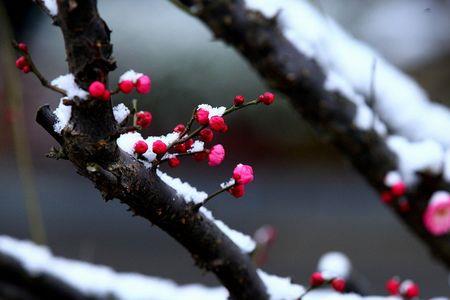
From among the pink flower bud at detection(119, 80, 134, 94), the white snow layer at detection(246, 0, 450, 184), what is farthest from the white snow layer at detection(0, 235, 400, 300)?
the pink flower bud at detection(119, 80, 134, 94)

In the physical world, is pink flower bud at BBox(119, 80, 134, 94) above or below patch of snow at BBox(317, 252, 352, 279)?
below

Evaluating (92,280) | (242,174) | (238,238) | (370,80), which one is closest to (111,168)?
(242,174)

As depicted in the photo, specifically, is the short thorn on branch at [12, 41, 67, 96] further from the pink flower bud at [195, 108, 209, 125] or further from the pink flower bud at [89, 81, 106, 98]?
the pink flower bud at [195, 108, 209, 125]

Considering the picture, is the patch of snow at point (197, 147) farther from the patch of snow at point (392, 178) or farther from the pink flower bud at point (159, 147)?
the patch of snow at point (392, 178)

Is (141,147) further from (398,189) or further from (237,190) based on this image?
(398,189)

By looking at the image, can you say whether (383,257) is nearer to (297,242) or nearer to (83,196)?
(297,242)
